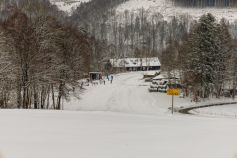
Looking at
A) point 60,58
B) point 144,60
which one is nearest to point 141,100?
point 60,58

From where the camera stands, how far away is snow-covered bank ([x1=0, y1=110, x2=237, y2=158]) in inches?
428

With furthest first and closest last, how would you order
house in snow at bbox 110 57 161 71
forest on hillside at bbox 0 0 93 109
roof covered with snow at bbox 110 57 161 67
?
house in snow at bbox 110 57 161 71 < roof covered with snow at bbox 110 57 161 67 < forest on hillside at bbox 0 0 93 109

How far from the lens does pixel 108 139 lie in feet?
40.7

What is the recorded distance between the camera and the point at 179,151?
37.4 ft

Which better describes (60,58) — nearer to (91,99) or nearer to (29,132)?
(91,99)

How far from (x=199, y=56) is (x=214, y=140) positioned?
47.3 m

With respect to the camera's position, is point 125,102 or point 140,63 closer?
point 125,102

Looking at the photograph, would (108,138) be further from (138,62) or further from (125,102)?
(138,62)

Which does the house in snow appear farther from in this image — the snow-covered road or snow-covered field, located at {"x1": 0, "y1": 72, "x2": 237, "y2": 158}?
snow-covered field, located at {"x1": 0, "y1": 72, "x2": 237, "y2": 158}

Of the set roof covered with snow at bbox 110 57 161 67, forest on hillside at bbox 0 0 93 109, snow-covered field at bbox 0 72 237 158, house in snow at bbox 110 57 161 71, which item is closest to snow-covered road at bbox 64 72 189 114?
forest on hillside at bbox 0 0 93 109

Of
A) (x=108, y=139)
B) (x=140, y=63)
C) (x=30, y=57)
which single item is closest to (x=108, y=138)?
(x=108, y=139)

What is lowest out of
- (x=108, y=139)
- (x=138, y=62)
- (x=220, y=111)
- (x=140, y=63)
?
(x=220, y=111)

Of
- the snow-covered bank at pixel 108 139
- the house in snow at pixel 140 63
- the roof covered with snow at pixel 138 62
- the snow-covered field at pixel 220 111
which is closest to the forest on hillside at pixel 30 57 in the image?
the snow-covered field at pixel 220 111

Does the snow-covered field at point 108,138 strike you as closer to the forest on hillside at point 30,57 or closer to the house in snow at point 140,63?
the forest on hillside at point 30,57
